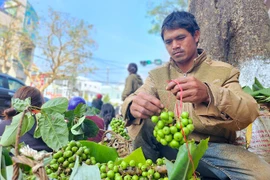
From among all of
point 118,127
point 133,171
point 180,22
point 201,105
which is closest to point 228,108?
point 201,105

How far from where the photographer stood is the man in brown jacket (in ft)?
3.75

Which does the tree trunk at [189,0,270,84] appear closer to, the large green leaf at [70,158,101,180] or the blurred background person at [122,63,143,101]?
the large green leaf at [70,158,101,180]

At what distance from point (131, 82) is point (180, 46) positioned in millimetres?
3541

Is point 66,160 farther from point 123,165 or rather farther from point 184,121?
point 184,121

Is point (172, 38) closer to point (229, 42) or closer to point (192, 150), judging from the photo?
point (192, 150)

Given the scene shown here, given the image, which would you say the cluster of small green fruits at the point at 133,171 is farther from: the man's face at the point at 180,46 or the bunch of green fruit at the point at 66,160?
the man's face at the point at 180,46

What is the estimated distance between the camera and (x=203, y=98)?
3.67ft

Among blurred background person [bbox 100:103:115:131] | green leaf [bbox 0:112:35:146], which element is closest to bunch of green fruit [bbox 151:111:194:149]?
green leaf [bbox 0:112:35:146]

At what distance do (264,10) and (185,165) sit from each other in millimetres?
2526

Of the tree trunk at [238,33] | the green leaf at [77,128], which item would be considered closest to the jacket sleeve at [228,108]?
the green leaf at [77,128]

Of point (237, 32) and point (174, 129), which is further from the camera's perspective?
point (237, 32)

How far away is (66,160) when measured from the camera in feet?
4.33

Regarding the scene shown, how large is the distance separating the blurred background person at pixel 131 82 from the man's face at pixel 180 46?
342 centimetres

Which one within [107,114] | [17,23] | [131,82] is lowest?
[107,114]
